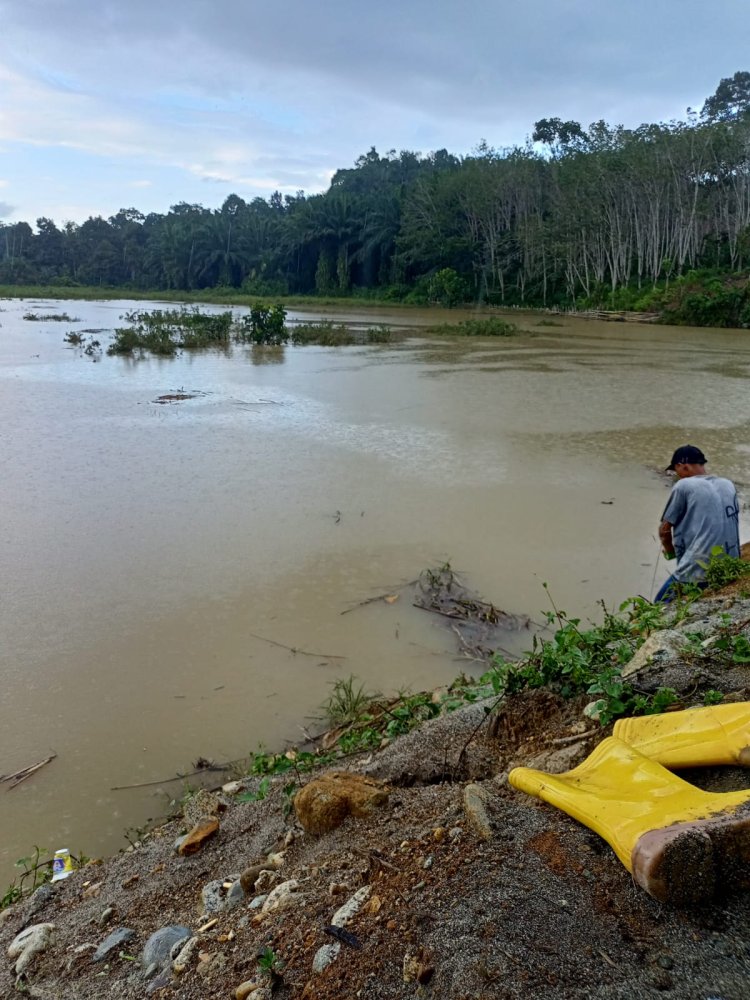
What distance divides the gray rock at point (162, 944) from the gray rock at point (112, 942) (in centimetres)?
7

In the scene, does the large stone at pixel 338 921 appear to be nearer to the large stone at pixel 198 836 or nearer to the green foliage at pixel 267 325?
the large stone at pixel 198 836

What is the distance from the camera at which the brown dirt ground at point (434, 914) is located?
3.90ft

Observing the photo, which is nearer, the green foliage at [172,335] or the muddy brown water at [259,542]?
the muddy brown water at [259,542]

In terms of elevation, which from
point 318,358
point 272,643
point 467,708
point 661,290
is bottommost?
point 272,643

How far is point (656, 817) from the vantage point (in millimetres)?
1405

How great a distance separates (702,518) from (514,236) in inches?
1509

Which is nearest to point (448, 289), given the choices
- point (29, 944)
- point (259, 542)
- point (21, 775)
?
point (259, 542)

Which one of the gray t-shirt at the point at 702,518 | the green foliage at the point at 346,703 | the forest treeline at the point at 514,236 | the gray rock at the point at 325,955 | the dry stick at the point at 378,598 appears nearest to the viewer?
the gray rock at the point at 325,955

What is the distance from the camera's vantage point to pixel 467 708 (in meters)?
2.49

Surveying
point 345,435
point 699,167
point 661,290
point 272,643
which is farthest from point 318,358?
point 699,167

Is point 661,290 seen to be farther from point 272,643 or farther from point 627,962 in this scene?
point 627,962

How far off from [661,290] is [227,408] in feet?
80.1

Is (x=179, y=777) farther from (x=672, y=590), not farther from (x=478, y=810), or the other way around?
(x=672, y=590)

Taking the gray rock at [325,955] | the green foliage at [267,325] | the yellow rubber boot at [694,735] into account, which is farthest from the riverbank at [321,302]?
the gray rock at [325,955]
